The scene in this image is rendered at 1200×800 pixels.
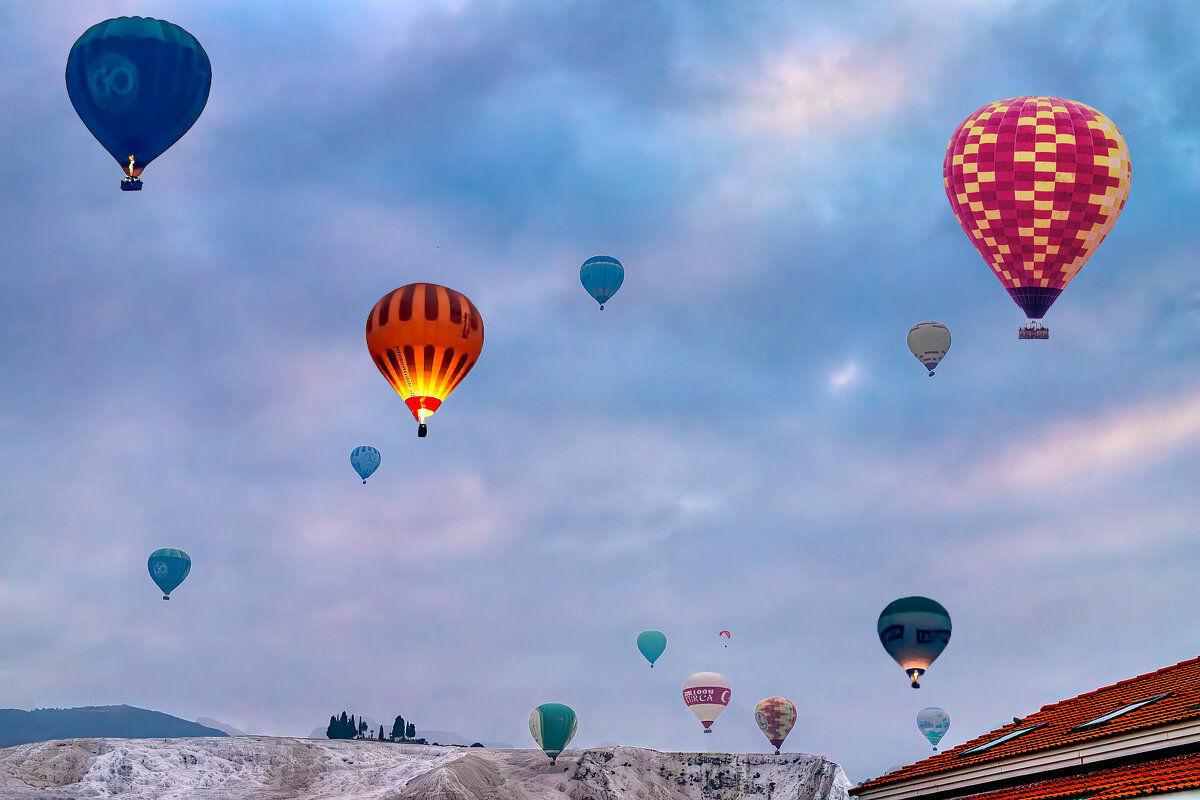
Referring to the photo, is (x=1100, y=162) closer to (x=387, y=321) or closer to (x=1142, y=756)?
(x=387, y=321)

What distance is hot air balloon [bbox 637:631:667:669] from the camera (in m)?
133

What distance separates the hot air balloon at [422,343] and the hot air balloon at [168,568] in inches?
2481

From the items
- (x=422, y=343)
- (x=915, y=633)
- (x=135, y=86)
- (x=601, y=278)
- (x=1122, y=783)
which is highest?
(x=601, y=278)

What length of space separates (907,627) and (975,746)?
3437 cm

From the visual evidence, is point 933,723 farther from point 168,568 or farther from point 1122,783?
point 1122,783

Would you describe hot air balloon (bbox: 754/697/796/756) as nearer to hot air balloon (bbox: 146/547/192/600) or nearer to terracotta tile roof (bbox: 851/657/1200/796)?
hot air balloon (bbox: 146/547/192/600)

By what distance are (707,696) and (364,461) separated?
39.1 m

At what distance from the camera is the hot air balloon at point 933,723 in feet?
409

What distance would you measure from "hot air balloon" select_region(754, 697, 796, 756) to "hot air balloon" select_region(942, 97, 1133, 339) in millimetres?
72873

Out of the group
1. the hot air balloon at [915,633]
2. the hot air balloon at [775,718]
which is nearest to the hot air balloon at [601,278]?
the hot air balloon at [915,633]

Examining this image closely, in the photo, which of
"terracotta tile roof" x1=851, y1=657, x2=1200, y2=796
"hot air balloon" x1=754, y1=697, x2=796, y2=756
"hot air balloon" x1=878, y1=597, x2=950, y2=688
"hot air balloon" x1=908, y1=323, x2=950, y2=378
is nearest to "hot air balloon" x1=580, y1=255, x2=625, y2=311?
"hot air balloon" x1=908, y1=323, x2=950, y2=378

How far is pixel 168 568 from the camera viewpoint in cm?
11612

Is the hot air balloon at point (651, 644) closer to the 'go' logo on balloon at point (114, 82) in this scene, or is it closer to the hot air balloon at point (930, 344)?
the hot air balloon at point (930, 344)

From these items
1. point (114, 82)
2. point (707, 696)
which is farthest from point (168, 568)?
point (114, 82)
